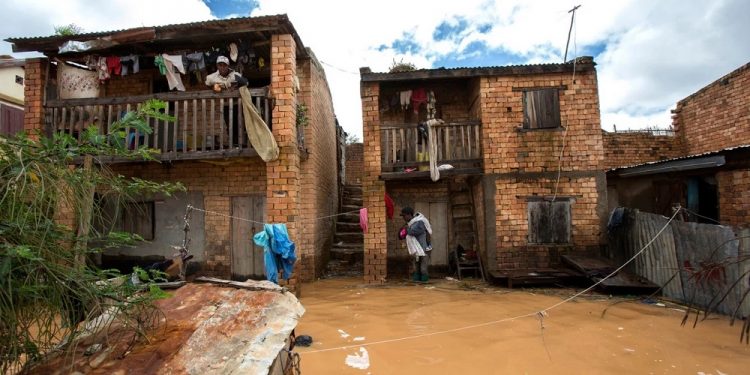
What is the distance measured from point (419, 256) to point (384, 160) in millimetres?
2444

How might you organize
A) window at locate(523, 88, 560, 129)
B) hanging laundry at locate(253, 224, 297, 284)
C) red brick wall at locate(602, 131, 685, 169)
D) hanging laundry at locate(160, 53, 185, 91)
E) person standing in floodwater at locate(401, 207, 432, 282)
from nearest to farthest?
hanging laundry at locate(253, 224, 297, 284) < hanging laundry at locate(160, 53, 185, 91) < person standing in floodwater at locate(401, 207, 432, 282) < window at locate(523, 88, 560, 129) < red brick wall at locate(602, 131, 685, 169)

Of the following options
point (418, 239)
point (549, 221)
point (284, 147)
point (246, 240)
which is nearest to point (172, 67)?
point (284, 147)

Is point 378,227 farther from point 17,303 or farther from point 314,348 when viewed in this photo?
point 17,303

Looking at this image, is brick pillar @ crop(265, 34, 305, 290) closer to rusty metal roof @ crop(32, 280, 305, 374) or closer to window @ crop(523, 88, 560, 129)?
rusty metal roof @ crop(32, 280, 305, 374)

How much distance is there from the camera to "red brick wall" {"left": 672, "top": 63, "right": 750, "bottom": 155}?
948 centimetres

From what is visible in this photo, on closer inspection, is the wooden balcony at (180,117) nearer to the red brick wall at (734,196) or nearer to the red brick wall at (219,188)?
the red brick wall at (219,188)

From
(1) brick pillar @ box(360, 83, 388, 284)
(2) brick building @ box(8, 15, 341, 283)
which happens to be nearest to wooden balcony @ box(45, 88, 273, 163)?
(2) brick building @ box(8, 15, 341, 283)

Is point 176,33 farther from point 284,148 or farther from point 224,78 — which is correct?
point 284,148

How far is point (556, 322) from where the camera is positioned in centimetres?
506

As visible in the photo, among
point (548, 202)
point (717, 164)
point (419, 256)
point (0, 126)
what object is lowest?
point (419, 256)

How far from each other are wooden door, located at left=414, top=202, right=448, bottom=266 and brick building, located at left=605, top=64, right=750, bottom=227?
166 inches

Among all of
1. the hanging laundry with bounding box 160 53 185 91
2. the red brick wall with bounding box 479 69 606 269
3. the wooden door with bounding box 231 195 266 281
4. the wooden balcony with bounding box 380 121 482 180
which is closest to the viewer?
the hanging laundry with bounding box 160 53 185 91

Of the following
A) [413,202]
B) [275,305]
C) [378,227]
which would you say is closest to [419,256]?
[378,227]

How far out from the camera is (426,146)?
8.75 metres
